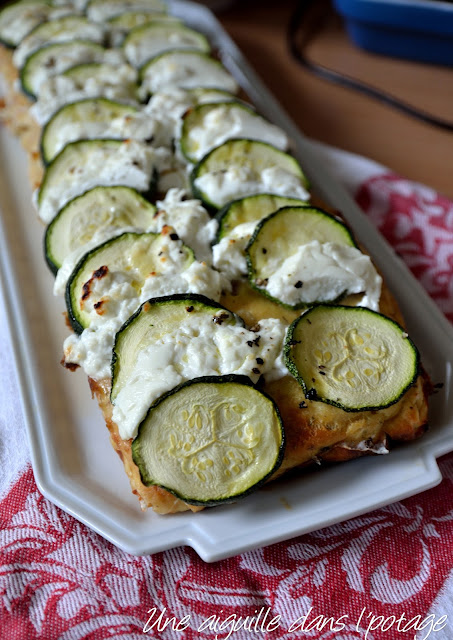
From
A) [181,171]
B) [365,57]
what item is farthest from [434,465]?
[365,57]

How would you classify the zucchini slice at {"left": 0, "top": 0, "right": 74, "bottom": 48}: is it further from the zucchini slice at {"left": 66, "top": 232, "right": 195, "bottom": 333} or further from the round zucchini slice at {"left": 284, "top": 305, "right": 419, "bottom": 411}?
the round zucchini slice at {"left": 284, "top": 305, "right": 419, "bottom": 411}

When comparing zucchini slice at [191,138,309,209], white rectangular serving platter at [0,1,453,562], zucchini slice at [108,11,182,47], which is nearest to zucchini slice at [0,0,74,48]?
zucchini slice at [108,11,182,47]

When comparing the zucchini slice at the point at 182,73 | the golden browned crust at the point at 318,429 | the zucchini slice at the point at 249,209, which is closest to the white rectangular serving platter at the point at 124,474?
the golden browned crust at the point at 318,429

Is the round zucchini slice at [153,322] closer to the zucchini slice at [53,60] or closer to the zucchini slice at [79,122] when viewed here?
the zucchini slice at [79,122]

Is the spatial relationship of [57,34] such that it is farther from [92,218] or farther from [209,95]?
[92,218]

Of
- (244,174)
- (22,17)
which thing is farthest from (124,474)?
(22,17)

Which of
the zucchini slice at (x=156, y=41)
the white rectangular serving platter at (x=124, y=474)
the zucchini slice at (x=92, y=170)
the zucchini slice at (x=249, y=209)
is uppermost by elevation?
the zucchini slice at (x=156, y=41)
